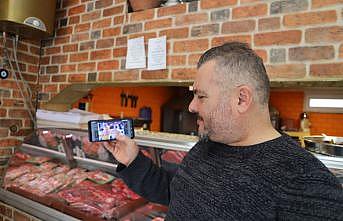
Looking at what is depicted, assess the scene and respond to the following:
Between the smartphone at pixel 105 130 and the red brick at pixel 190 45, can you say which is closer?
the smartphone at pixel 105 130

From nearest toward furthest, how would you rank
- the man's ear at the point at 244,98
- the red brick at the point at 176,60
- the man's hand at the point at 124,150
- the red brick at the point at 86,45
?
1. the man's ear at the point at 244,98
2. the man's hand at the point at 124,150
3. the red brick at the point at 176,60
4. the red brick at the point at 86,45

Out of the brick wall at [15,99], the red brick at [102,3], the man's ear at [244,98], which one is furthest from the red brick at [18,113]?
the man's ear at [244,98]

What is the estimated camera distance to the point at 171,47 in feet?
5.82

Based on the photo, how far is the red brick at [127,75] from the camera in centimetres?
193

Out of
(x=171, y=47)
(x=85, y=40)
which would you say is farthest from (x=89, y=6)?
(x=171, y=47)

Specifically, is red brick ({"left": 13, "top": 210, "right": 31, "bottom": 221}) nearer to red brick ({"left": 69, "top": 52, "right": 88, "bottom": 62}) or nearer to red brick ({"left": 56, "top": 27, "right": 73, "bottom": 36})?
red brick ({"left": 69, "top": 52, "right": 88, "bottom": 62})

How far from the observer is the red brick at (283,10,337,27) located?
127 centimetres

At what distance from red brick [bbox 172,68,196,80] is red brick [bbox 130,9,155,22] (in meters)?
0.44

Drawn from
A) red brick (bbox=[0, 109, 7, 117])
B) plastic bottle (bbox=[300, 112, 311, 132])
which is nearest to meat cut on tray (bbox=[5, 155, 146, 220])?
red brick (bbox=[0, 109, 7, 117])

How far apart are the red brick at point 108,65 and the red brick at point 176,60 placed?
462 millimetres

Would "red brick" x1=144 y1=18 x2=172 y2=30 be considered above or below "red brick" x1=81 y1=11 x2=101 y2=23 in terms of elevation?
below

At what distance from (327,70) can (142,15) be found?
1216 mm

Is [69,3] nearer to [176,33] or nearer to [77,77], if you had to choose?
[77,77]

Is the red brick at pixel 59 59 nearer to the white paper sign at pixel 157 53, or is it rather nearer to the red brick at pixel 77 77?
the red brick at pixel 77 77
